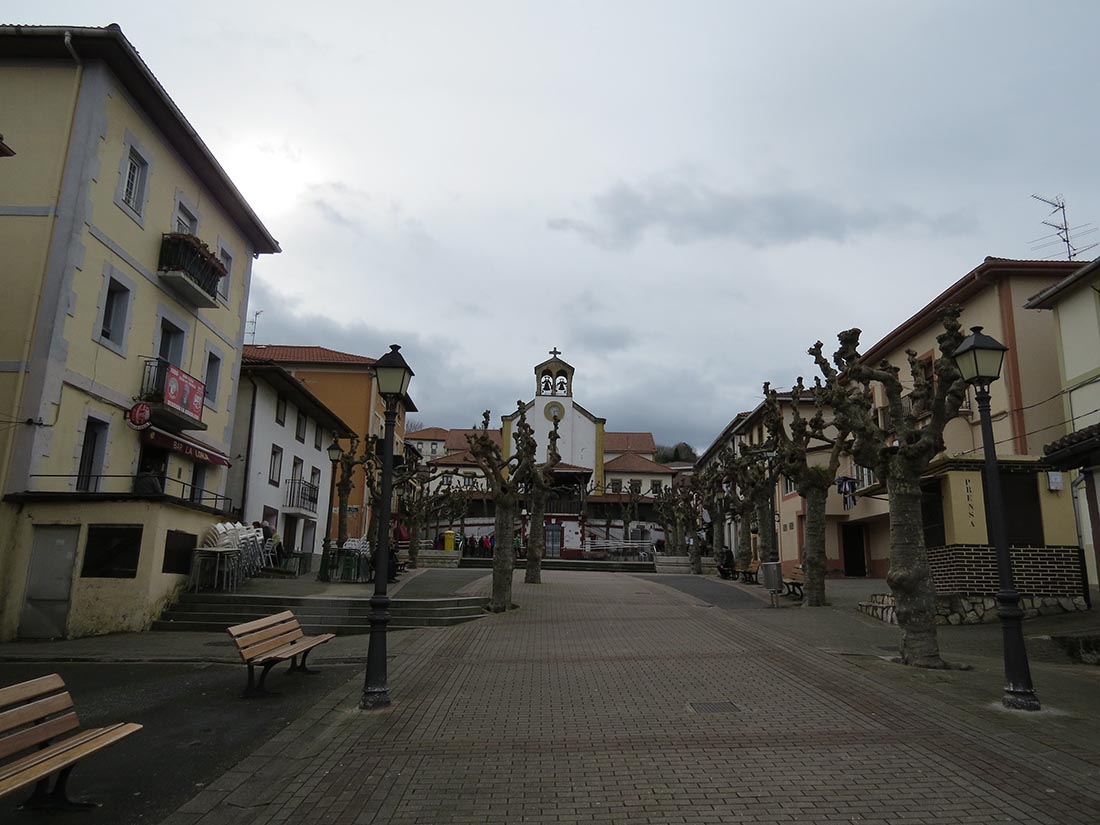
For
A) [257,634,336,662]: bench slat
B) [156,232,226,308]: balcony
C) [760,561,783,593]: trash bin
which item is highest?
[156,232,226,308]: balcony

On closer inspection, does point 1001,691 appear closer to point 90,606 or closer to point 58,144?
point 90,606

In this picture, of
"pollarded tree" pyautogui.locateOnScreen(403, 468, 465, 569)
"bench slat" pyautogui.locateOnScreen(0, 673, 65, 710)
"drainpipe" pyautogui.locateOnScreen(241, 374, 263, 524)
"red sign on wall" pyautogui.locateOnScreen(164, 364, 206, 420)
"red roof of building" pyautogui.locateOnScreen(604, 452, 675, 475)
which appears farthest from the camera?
"red roof of building" pyautogui.locateOnScreen(604, 452, 675, 475)

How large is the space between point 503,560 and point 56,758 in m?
13.5

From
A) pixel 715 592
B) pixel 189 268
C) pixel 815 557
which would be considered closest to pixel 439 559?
pixel 715 592

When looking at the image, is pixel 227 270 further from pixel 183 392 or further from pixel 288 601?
pixel 288 601

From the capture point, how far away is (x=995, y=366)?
28.9 feet

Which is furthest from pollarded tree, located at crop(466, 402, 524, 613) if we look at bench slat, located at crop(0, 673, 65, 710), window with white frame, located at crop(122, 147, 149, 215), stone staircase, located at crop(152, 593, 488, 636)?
bench slat, located at crop(0, 673, 65, 710)

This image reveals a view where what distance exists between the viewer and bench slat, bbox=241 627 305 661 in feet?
27.9

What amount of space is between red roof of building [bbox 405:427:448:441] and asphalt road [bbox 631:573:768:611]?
69.9 m

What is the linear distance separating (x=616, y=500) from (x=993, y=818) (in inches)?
2283

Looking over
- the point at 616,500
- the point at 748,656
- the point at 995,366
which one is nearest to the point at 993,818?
the point at 995,366

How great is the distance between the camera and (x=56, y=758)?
471 cm

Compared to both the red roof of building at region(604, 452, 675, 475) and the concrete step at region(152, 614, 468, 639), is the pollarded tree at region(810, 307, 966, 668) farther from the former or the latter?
the red roof of building at region(604, 452, 675, 475)

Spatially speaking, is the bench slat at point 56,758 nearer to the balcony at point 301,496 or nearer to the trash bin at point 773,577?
the trash bin at point 773,577
